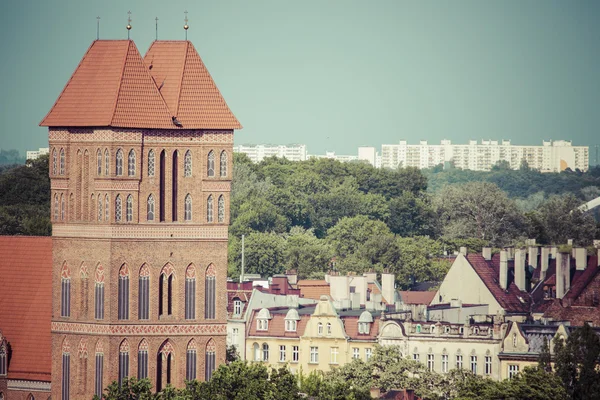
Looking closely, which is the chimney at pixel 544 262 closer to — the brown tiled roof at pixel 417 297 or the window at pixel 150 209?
the brown tiled roof at pixel 417 297

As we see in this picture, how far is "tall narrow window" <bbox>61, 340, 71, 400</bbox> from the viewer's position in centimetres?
8888

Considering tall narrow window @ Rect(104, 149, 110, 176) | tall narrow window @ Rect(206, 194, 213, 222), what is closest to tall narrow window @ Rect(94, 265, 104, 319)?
tall narrow window @ Rect(104, 149, 110, 176)

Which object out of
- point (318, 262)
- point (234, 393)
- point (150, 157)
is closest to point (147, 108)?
point (150, 157)

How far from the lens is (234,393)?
85.7m

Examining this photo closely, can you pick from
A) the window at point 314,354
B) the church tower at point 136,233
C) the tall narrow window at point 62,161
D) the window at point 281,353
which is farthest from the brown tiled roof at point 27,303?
the window at point 281,353

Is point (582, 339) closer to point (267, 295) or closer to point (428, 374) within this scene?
point (428, 374)

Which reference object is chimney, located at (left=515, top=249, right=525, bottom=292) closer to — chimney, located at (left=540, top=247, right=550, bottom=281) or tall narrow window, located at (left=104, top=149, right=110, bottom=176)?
chimney, located at (left=540, top=247, right=550, bottom=281)

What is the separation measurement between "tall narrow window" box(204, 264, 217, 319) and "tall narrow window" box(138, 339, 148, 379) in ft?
9.13

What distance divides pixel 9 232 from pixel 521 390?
2484 inches

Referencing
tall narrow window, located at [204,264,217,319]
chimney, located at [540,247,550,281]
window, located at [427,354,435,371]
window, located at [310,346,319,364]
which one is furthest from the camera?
chimney, located at [540,247,550,281]

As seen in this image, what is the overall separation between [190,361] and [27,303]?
798 centimetres

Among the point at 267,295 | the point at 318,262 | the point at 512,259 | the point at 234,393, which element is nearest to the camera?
the point at 234,393

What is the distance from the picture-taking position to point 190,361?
291 ft

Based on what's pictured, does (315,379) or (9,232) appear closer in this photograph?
(315,379)
